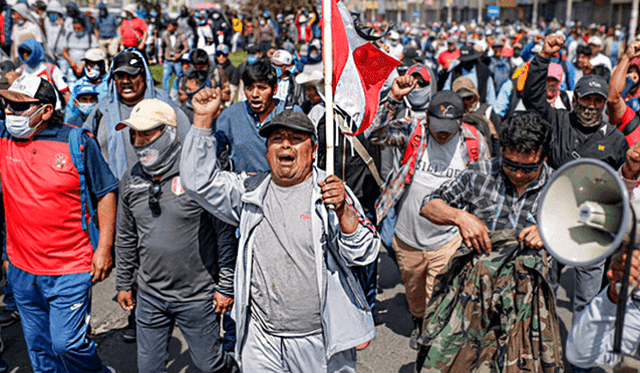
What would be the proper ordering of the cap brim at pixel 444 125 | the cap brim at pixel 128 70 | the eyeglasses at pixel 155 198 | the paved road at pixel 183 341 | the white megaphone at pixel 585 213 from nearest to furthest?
the white megaphone at pixel 585 213 < the eyeglasses at pixel 155 198 < the cap brim at pixel 444 125 < the paved road at pixel 183 341 < the cap brim at pixel 128 70

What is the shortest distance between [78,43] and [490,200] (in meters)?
12.6

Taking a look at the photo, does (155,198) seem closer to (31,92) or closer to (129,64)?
(31,92)

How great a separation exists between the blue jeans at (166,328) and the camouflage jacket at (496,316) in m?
1.46

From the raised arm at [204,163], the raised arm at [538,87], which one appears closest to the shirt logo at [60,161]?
the raised arm at [204,163]

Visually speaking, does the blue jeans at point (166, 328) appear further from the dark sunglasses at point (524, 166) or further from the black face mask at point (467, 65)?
the black face mask at point (467, 65)

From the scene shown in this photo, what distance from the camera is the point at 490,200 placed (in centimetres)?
362

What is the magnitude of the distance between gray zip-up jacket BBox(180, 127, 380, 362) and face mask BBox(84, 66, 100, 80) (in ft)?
17.1

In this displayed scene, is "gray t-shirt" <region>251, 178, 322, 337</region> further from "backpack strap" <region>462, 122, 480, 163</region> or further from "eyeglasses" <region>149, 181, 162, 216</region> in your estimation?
"backpack strap" <region>462, 122, 480, 163</region>

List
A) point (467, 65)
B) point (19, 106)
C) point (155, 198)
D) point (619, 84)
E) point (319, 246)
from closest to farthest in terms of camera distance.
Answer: point (319, 246)
point (155, 198)
point (19, 106)
point (619, 84)
point (467, 65)

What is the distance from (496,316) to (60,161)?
2837 mm

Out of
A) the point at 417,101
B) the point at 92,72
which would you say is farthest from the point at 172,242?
the point at 92,72

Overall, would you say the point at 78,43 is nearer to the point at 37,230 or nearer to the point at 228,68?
the point at 228,68

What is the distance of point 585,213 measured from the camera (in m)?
2.59

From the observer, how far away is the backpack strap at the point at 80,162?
13.6 ft
